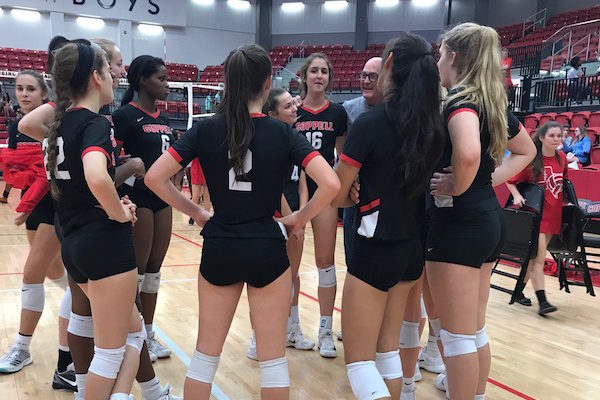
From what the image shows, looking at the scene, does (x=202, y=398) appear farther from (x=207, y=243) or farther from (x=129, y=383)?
(x=207, y=243)

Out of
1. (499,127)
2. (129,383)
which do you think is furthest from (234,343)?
(499,127)

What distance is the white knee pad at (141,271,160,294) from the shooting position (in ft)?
9.67

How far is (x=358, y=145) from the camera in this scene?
1.72 m

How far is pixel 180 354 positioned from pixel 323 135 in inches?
67.0

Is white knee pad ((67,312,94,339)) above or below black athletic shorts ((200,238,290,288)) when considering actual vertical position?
below

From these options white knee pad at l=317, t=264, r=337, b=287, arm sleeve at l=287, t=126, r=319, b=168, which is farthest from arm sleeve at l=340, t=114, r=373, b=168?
white knee pad at l=317, t=264, r=337, b=287

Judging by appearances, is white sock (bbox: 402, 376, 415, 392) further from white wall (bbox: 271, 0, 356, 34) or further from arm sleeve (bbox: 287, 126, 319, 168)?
white wall (bbox: 271, 0, 356, 34)

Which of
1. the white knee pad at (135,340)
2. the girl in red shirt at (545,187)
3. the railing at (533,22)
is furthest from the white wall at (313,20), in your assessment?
the white knee pad at (135,340)

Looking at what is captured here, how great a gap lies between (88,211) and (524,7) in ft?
67.2

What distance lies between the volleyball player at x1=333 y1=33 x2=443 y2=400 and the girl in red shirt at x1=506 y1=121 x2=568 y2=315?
2873 mm

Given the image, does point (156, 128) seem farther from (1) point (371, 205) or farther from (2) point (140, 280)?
(1) point (371, 205)

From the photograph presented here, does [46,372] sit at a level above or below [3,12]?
below

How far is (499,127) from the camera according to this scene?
192cm

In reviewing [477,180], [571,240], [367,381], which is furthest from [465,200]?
[571,240]
